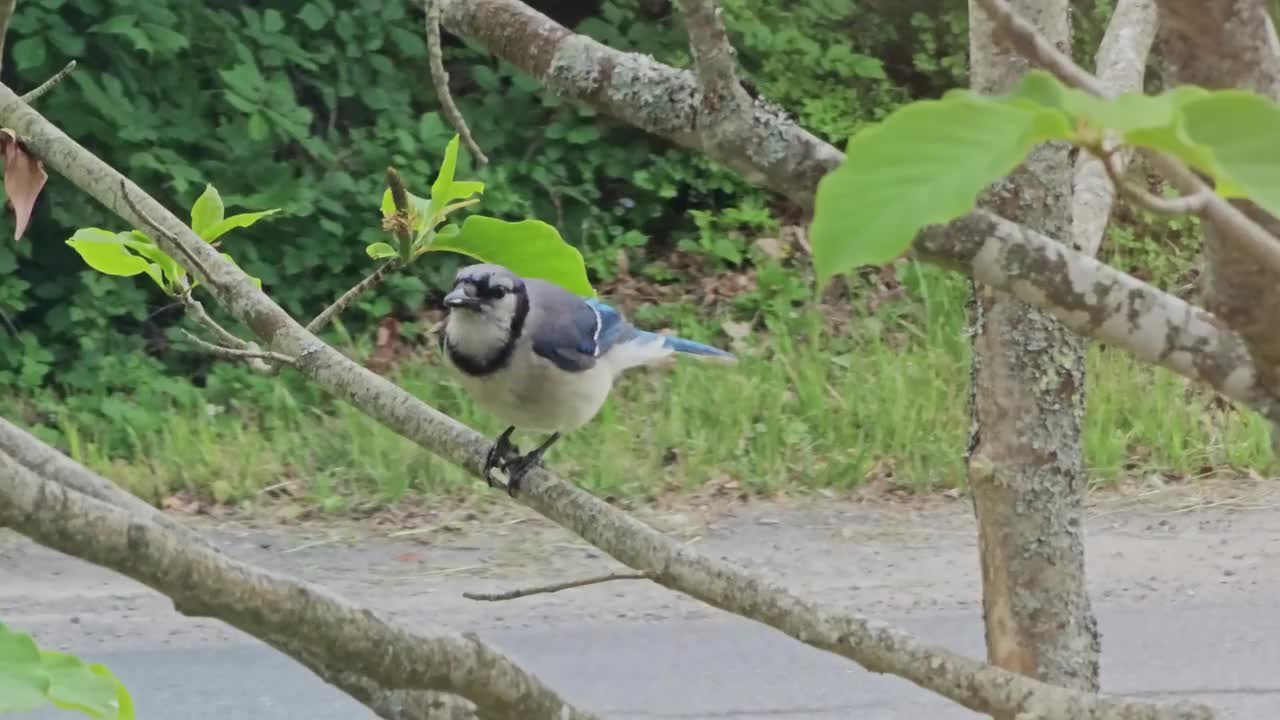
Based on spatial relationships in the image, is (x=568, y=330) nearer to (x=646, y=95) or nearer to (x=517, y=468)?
(x=517, y=468)

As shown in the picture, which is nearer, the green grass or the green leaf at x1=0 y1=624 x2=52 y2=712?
the green leaf at x1=0 y1=624 x2=52 y2=712

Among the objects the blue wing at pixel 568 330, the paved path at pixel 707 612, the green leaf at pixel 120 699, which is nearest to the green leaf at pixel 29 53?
the paved path at pixel 707 612

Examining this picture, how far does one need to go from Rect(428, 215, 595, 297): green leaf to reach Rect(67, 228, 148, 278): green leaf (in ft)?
1.09

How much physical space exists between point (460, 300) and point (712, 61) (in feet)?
4.65

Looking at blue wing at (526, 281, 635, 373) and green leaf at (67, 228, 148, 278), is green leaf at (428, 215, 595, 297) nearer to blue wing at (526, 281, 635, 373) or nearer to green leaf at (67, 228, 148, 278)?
green leaf at (67, 228, 148, 278)

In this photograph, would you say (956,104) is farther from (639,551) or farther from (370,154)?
(370,154)

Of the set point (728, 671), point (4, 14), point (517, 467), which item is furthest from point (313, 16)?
point (4, 14)

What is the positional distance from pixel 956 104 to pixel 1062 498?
3.02 feet

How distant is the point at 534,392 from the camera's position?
2.22 m

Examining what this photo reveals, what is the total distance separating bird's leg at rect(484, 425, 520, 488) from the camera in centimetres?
151

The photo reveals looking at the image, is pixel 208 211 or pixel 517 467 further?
pixel 517 467

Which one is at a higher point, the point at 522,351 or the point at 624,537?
the point at 522,351

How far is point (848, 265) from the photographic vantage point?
39cm

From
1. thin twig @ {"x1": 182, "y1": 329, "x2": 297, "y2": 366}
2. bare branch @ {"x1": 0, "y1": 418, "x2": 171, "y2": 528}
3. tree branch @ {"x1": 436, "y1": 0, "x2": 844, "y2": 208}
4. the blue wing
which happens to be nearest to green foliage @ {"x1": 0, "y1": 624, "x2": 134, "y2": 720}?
bare branch @ {"x1": 0, "y1": 418, "x2": 171, "y2": 528}
